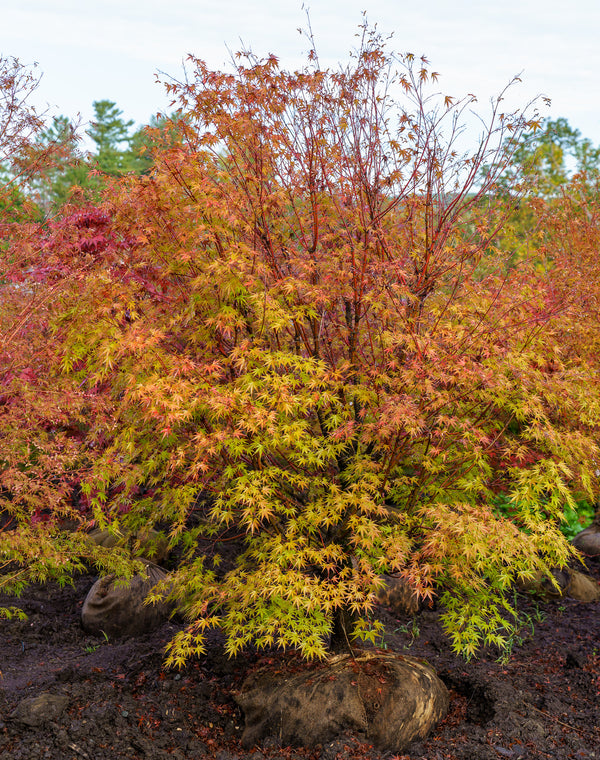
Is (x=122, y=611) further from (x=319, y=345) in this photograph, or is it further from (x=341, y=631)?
(x=319, y=345)

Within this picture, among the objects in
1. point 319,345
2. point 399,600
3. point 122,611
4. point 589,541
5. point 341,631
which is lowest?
point 399,600

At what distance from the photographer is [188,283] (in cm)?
481

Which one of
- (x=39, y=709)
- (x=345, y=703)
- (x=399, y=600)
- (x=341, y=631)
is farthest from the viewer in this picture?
(x=399, y=600)

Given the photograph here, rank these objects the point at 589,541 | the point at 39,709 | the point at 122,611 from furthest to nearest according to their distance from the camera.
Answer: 1. the point at 589,541
2. the point at 122,611
3. the point at 39,709

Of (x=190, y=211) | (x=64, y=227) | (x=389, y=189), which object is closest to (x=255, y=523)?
(x=190, y=211)

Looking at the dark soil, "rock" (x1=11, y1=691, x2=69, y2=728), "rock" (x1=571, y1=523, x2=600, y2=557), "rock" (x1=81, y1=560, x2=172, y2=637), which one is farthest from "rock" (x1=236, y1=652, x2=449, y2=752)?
"rock" (x1=571, y1=523, x2=600, y2=557)

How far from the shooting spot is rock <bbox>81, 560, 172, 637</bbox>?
23.5 ft

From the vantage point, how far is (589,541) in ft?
29.0

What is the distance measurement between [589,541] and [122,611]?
657 centimetres

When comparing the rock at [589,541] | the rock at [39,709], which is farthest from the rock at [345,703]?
the rock at [589,541]

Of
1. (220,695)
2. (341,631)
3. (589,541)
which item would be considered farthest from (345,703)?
(589,541)

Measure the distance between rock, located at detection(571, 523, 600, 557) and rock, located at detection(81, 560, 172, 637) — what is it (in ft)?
19.6

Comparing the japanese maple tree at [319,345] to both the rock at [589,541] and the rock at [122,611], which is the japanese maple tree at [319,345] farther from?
the rock at [589,541]

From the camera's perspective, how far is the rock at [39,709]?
477 centimetres
